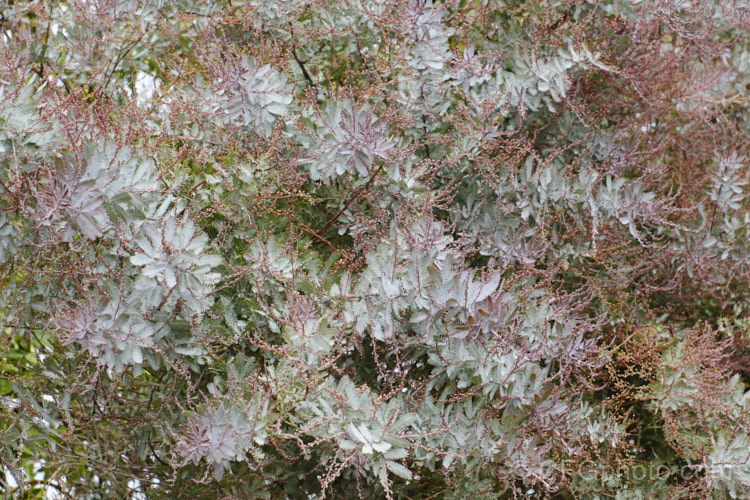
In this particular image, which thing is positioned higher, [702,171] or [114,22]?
[114,22]

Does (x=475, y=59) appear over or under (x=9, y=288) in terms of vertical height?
over

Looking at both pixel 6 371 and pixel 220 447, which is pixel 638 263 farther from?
pixel 6 371

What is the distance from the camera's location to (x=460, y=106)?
2.66 meters

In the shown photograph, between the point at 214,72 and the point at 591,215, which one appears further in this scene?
the point at 591,215

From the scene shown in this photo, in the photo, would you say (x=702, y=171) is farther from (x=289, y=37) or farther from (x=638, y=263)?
(x=289, y=37)

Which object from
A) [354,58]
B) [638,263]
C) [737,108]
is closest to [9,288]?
[354,58]

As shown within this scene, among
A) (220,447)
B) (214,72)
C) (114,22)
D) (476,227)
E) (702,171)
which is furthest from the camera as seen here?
(702,171)

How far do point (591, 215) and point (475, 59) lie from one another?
792mm

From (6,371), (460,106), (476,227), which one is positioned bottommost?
(6,371)

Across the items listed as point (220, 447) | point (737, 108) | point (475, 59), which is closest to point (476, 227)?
point (475, 59)

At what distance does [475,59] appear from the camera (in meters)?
2.68

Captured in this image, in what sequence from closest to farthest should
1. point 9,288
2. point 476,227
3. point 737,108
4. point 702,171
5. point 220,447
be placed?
point 220,447, point 9,288, point 476,227, point 702,171, point 737,108

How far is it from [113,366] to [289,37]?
155 centimetres

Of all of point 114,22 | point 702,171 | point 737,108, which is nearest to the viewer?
point 114,22
